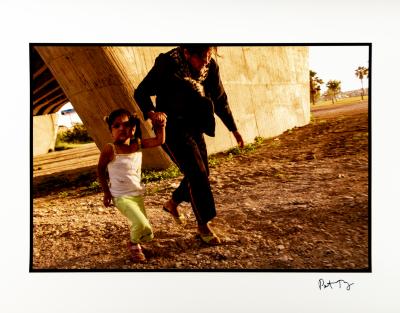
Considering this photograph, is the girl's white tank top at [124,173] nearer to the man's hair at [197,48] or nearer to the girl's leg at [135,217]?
the girl's leg at [135,217]

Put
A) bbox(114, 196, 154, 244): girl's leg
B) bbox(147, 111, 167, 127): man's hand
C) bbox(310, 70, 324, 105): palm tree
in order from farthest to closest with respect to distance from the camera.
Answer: bbox(310, 70, 324, 105): palm tree, bbox(147, 111, 167, 127): man's hand, bbox(114, 196, 154, 244): girl's leg

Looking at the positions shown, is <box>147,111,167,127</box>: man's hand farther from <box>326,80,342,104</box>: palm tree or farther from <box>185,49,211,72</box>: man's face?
<box>326,80,342,104</box>: palm tree

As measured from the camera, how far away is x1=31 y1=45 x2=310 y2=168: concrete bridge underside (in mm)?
3197

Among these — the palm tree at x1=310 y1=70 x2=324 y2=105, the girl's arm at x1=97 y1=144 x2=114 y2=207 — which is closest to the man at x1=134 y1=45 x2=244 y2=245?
the girl's arm at x1=97 y1=144 x2=114 y2=207

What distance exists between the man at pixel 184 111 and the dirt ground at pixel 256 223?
0.24 feet

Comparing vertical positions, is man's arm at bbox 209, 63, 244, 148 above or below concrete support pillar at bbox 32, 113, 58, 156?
above

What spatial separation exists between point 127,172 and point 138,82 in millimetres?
687
